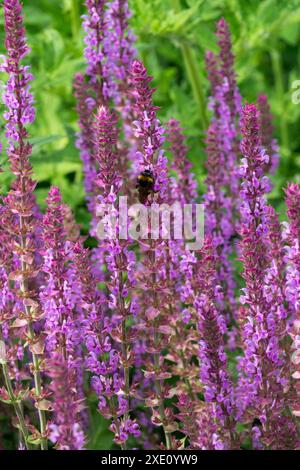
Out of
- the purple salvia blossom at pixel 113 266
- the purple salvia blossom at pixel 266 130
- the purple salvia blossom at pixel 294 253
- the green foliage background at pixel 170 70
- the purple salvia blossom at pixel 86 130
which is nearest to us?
the purple salvia blossom at pixel 294 253

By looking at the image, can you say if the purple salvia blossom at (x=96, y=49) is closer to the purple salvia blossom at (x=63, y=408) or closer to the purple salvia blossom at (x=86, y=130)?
the purple salvia blossom at (x=86, y=130)

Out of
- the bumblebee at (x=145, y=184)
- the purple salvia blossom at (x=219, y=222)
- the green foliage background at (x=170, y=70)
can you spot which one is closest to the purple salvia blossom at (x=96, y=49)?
the green foliage background at (x=170, y=70)

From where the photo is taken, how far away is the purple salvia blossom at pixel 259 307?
8.93 ft

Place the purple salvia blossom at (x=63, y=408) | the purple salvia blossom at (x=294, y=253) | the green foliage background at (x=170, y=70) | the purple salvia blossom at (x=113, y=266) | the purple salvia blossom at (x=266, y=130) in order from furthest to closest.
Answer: the green foliage background at (x=170, y=70) → the purple salvia blossom at (x=266, y=130) → the purple salvia blossom at (x=113, y=266) → the purple salvia blossom at (x=294, y=253) → the purple salvia blossom at (x=63, y=408)

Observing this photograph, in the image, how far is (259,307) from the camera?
2.76m

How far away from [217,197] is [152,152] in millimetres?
991

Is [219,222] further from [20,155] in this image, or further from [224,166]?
[20,155]

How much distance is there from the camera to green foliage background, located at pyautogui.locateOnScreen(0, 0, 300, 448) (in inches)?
174

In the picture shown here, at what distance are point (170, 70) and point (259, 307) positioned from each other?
9.77 ft

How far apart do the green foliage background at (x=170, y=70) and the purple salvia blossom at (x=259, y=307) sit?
842 millimetres

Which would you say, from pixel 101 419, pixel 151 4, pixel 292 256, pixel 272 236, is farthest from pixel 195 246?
pixel 151 4

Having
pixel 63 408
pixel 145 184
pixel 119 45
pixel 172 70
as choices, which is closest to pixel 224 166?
pixel 119 45

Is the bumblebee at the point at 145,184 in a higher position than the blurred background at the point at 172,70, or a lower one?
lower

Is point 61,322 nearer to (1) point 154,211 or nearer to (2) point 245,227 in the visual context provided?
(1) point 154,211
